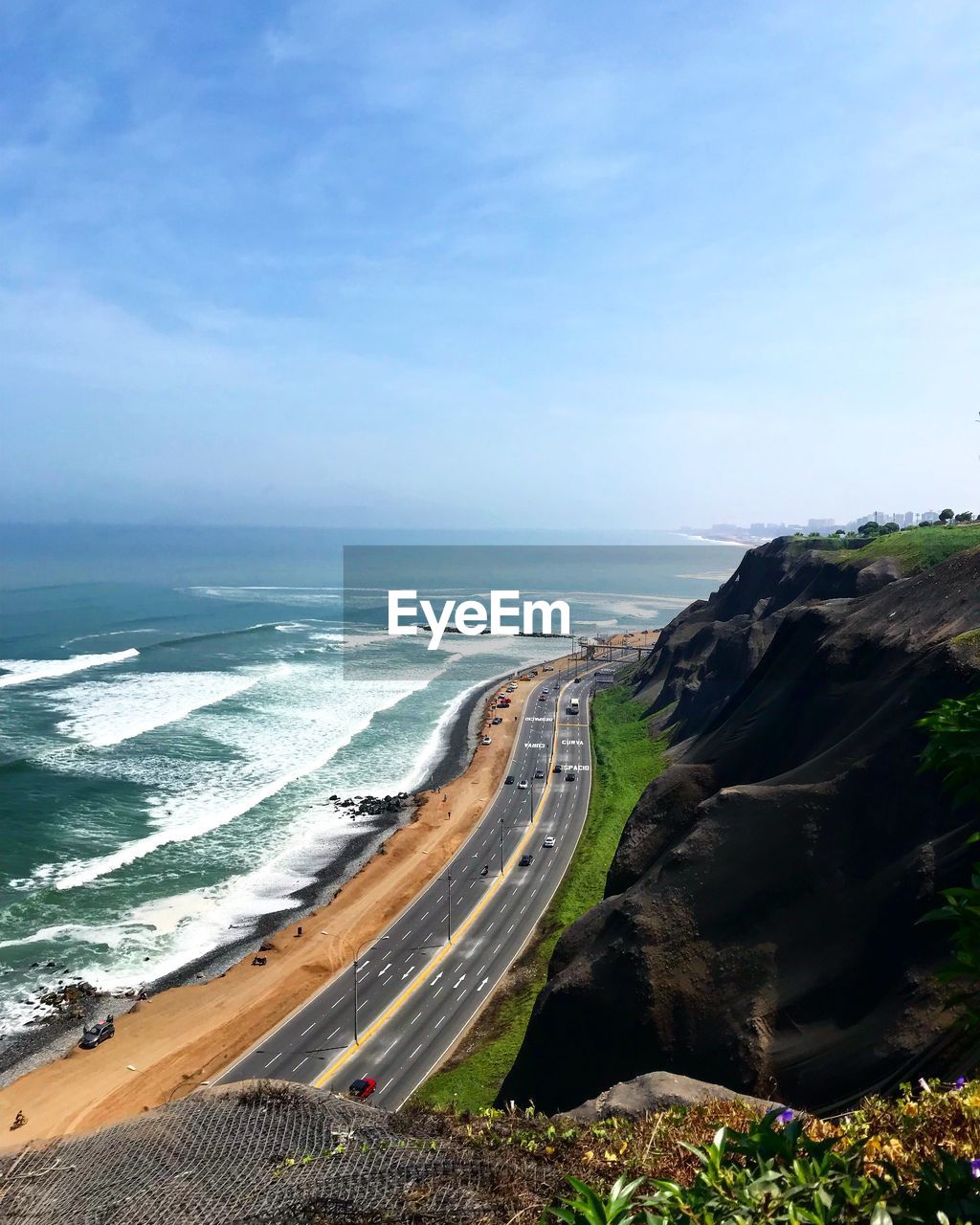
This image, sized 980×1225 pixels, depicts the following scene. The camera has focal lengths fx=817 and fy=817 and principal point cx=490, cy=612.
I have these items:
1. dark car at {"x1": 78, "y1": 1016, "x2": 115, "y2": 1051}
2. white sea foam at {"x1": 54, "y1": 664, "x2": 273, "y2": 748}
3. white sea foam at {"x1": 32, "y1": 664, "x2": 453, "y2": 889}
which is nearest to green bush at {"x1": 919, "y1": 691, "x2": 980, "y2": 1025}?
dark car at {"x1": 78, "y1": 1016, "x2": 115, "y2": 1051}

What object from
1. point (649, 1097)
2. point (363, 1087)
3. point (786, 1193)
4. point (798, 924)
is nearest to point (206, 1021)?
point (363, 1087)

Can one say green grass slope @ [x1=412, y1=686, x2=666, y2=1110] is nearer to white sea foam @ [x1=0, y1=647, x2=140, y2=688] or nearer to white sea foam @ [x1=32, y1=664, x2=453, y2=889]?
white sea foam @ [x1=32, y1=664, x2=453, y2=889]

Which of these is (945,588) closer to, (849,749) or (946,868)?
(849,749)

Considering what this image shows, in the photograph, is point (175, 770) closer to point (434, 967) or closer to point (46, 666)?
point (434, 967)

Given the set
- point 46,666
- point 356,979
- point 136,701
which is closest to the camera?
point 356,979

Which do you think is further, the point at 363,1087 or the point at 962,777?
the point at 363,1087

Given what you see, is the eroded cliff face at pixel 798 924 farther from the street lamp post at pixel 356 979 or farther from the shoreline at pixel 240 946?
the shoreline at pixel 240 946

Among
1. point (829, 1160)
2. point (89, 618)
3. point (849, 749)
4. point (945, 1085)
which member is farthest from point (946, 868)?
point (89, 618)
